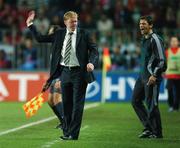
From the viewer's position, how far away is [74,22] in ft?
43.1

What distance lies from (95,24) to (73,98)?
16.2 m

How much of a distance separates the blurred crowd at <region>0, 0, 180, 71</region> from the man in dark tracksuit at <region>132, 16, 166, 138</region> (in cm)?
1305

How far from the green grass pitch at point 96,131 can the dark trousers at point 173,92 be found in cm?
36

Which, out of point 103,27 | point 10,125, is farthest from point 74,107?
point 103,27

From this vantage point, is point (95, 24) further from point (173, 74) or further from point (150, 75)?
point (150, 75)

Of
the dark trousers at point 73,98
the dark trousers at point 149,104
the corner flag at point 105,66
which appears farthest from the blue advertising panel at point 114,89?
the dark trousers at point 73,98

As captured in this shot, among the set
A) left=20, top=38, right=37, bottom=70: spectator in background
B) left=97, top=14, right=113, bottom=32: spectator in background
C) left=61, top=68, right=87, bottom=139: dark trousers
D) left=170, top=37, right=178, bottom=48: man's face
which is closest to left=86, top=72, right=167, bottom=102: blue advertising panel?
left=20, top=38, right=37, bottom=70: spectator in background

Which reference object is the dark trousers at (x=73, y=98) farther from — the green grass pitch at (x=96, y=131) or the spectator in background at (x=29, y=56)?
the spectator in background at (x=29, y=56)

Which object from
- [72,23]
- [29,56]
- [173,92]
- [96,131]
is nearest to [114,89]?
[29,56]

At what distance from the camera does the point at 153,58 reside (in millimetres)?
13758

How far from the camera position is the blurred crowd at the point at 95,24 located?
27422 mm

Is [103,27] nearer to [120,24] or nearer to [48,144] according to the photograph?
[120,24]

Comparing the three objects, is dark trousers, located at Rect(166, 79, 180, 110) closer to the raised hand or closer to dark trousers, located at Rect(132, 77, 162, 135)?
dark trousers, located at Rect(132, 77, 162, 135)

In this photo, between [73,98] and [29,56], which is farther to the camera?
[29,56]
